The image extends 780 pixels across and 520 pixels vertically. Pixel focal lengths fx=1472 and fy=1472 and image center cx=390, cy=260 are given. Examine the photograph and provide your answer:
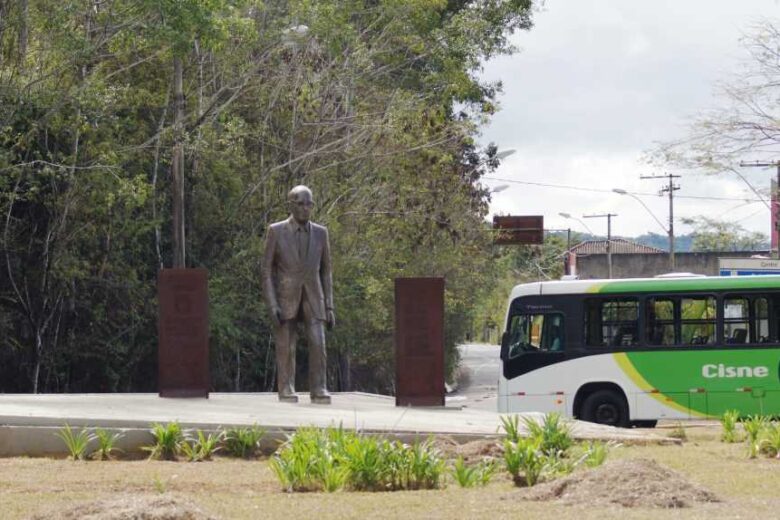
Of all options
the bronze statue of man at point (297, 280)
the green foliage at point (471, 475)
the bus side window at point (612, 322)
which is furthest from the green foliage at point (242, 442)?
the bus side window at point (612, 322)

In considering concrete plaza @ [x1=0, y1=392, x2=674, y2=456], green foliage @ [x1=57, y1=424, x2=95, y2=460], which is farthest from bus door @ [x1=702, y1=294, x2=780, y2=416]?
green foliage @ [x1=57, y1=424, x2=95, y2=460]

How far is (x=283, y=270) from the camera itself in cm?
1686

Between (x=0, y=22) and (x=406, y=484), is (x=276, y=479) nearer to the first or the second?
(x=406, y=484)

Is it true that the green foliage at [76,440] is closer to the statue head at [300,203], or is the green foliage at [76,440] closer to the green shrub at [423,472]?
the green shrub at [423,472]

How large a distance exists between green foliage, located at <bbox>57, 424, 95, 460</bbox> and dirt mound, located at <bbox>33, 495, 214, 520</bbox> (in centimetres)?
402

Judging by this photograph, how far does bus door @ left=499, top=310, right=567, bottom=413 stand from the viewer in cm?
2373

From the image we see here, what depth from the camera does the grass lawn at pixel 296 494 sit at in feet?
30.1

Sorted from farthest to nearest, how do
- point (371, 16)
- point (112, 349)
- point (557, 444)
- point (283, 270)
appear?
Answer: 1. point (371, 16)
2. point (112, 349)
3. point (283, 270)
4. point (557, 444)

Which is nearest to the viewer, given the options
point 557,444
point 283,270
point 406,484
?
point 406,484

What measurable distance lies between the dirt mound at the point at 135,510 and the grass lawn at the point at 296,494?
1.29 feet

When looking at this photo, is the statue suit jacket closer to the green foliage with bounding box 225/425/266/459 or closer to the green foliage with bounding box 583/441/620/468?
the green foliage with bounding box 225/425/266/459

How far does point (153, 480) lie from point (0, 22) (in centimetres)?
1408

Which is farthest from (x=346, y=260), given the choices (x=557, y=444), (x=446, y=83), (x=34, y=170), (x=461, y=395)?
(x=557, y=444)

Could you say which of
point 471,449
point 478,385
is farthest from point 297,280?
point 478,385
